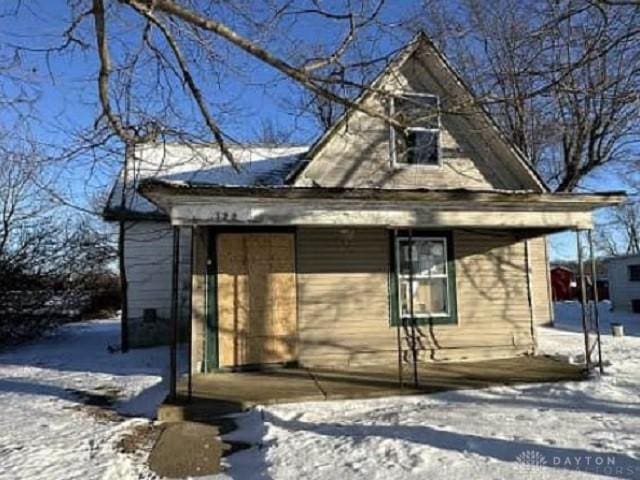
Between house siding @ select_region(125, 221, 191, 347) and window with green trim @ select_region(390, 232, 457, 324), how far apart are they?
19.1 ft

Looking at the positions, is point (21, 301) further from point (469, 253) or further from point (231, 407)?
point (469, 253)

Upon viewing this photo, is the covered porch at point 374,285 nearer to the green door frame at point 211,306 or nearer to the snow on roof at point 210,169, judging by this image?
the green door frame at point 211,306

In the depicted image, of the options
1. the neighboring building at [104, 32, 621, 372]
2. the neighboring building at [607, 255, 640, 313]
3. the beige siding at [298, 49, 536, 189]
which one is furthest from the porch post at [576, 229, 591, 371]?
the neighboring building at [607, 255, 640, 313]

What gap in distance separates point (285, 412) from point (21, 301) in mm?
11773

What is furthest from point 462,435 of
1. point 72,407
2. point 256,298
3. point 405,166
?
point 405,166

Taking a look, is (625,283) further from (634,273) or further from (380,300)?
(380,300)

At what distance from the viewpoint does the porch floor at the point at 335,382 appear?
7406 millimetres

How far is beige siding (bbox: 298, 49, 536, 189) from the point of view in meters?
10.6

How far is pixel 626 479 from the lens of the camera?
4.63 meters

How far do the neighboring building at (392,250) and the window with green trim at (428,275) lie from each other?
21mm

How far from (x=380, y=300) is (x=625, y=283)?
2213 cm

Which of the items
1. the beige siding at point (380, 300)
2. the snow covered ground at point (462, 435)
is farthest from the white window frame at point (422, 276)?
the snow covered ground at point (462, 435)

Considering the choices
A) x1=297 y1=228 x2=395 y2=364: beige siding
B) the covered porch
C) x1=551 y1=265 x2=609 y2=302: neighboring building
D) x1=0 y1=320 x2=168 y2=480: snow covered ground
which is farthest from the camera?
x1=551 y1=265 x2=609 y2=302: neighboring building

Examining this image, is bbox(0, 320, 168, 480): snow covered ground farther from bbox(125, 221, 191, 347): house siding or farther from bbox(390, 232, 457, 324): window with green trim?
bbox(390, 232, 457, 324): window with green trim
